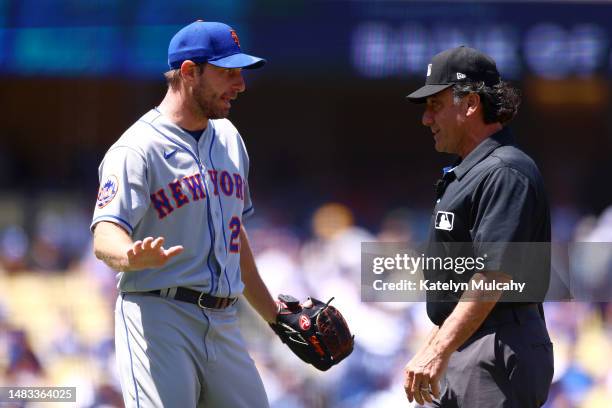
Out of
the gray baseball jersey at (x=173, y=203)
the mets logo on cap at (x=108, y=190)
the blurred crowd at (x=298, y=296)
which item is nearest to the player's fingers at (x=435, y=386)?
the gray baseball jersey at (x=173, y=203)

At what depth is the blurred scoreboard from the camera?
651cm

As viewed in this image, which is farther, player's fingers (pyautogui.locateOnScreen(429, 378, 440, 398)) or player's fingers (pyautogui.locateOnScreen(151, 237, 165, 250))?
player's fingers (pyautogui.locateOnScreen(429, 378, 440, 398))

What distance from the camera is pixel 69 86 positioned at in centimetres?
715

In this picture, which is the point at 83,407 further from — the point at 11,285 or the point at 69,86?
the point at 69,86

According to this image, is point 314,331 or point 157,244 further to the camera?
point 314,331

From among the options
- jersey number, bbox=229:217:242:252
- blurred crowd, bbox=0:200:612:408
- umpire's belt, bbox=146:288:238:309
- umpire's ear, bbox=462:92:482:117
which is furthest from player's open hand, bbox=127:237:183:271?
blurred crowd, bbox=0:200:612:408

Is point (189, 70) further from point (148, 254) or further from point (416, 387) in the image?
point (416, 387)

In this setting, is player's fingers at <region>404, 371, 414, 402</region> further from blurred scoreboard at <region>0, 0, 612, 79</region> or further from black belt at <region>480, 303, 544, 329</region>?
blurred scoreboard at <region>0, 0, 612, 79</region>

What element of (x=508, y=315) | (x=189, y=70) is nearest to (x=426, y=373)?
(x=508, y=315)

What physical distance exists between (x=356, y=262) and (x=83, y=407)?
1821 mm

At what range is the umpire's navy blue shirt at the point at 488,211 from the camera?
2445mm

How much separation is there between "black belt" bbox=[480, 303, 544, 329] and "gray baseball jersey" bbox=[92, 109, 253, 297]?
2.45 feet

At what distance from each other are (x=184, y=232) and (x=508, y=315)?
92cm

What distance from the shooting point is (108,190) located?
2.60 meters
